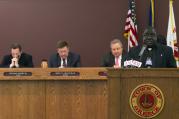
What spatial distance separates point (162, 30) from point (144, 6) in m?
0.59

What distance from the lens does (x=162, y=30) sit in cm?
781

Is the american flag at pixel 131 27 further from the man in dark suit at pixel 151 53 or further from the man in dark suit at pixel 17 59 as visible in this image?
the man in dark suit at pixel 151 53

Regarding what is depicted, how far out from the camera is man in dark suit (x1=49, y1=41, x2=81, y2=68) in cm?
619

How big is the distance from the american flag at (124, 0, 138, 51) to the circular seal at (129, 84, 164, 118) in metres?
4.10

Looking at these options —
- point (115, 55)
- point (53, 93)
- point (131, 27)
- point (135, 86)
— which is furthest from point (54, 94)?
point (131, 27)

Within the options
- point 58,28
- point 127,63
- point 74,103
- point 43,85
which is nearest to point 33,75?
point 43,85

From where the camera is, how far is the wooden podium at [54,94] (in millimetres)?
5348

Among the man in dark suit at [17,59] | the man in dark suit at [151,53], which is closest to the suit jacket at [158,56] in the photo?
the man in dark suit at [151,53]

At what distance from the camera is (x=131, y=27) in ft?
25.0

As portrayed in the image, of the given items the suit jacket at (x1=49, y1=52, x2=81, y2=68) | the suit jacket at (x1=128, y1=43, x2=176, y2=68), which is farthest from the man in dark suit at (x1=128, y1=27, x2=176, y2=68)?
the suit jacket at (x1=49, y1=52, x2=81, y2=68)

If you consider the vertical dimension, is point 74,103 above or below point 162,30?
below

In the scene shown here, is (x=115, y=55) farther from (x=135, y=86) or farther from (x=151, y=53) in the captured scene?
(x=135, y=86)

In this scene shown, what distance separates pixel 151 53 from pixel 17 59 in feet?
9.47

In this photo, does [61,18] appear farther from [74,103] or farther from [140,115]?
[140,115]
